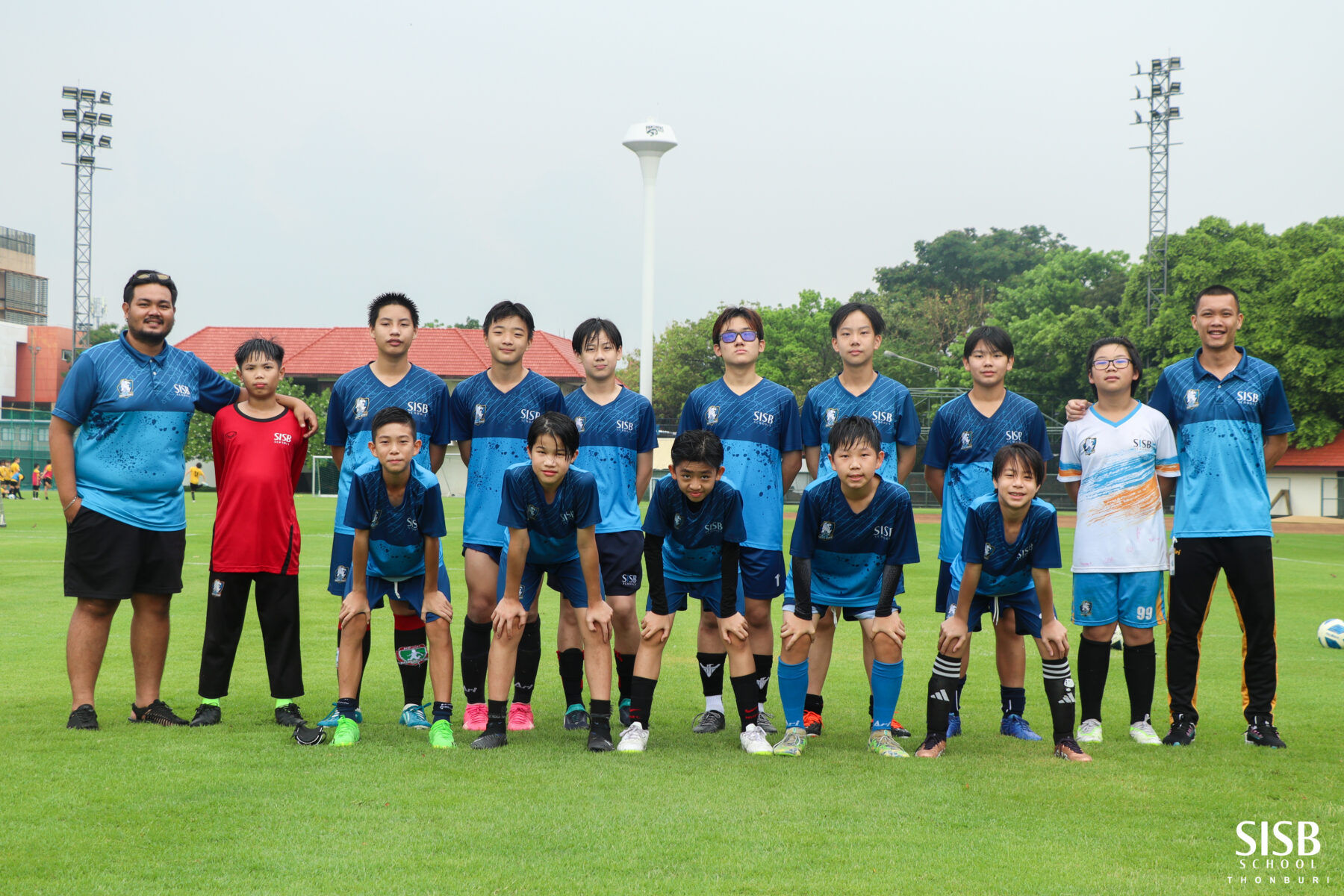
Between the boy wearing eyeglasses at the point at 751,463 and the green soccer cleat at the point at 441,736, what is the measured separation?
131 centimetres

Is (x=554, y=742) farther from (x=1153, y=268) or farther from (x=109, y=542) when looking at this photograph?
(x=1153, y=268)

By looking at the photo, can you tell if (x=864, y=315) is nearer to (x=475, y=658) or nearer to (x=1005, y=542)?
(x=1005, y=542)

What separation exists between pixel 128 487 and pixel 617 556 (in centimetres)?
249

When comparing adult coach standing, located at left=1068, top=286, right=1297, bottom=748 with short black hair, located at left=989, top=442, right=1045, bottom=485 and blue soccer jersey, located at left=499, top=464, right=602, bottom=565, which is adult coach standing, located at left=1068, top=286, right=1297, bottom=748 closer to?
short black hair, located at left=989, top=442, right=1045, bottom=485

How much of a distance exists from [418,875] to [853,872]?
4.41ft

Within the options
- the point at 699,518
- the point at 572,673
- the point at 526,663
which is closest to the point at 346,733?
the point at 526,663

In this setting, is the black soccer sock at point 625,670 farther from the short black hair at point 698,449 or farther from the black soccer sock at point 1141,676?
the black soccer sock at point 1141,676

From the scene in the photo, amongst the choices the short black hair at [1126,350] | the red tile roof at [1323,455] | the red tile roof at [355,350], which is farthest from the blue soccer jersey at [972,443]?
→ the red tile roof at [355,350]

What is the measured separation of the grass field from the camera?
345 cm

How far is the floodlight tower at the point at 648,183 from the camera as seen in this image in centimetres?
3653

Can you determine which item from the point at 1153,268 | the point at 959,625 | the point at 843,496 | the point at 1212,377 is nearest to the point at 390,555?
the point at 843,496

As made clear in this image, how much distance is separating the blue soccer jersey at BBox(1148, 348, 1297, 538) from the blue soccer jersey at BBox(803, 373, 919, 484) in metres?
1.26

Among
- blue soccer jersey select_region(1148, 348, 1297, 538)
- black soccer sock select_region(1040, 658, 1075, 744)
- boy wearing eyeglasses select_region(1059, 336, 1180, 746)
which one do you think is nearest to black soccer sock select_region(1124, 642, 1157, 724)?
boy wearing eyeglasses select_region(1059, 336, 1180, 746)

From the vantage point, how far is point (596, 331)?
5844mm
